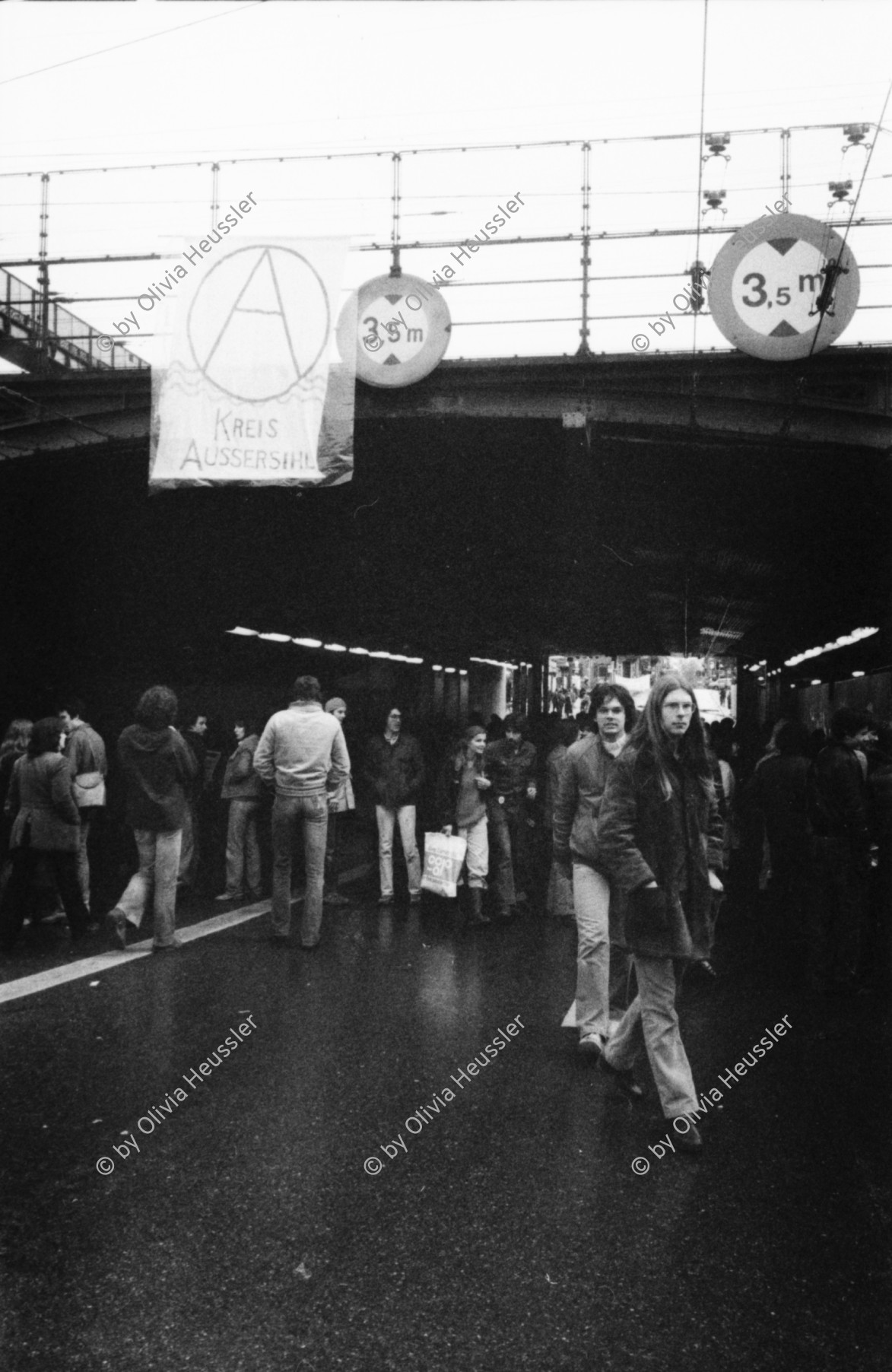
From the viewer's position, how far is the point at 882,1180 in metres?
4.23

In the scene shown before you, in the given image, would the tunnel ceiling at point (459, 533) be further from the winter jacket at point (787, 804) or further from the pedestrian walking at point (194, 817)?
the winter jacket at point (787, 804)

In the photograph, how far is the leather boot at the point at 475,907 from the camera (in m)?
9.82

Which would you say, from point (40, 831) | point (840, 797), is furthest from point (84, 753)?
point (840, 797)

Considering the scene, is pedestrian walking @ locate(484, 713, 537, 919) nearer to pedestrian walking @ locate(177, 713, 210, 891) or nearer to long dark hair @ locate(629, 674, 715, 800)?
pedestrian walking @ locate(177, 713, 210, 891)

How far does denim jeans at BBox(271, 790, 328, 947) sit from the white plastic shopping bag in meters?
1.20

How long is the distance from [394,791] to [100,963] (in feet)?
12.3

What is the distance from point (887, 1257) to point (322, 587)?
17.6 metres

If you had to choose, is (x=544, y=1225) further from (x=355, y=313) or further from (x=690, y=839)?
(x=355, y=313)

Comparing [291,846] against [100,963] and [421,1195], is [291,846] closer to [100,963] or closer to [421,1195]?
[100,963]

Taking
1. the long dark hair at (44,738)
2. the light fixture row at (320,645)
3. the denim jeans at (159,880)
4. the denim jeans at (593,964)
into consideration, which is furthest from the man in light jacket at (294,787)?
the light fixture row at (320,645)

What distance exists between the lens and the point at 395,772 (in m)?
11.0

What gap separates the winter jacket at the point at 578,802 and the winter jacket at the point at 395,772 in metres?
4.68

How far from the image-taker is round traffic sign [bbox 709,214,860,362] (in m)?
10.7

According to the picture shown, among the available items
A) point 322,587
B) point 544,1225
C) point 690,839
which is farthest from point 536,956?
point 322,587
